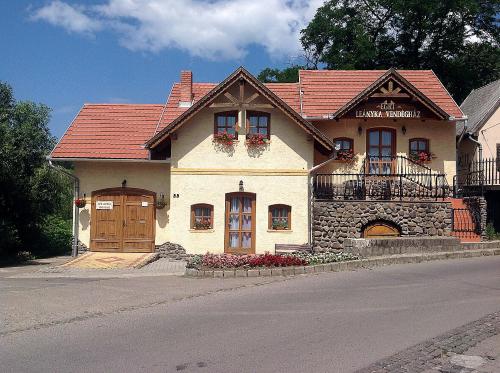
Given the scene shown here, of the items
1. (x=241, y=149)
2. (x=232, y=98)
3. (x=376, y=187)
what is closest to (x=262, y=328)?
(x=241, y=149)

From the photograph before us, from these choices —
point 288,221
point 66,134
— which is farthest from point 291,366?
point 66,134

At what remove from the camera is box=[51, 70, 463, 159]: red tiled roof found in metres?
20.1

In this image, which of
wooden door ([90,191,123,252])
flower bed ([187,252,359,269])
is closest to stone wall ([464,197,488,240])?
flower bed ([187,252,359,269])

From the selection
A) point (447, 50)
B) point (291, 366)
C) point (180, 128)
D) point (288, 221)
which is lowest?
point (291, 366)

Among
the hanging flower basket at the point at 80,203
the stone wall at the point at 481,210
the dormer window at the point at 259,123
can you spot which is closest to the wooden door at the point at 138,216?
the hanging flower basket at the point at 80,203

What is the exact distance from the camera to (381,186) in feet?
66.6

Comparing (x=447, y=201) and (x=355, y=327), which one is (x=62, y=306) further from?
(x=447, y=201)

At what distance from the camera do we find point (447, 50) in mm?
42469

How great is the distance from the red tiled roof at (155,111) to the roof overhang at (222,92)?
156 centimetres

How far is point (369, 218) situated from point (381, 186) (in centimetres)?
163

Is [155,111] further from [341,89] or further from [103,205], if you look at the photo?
[341,89]

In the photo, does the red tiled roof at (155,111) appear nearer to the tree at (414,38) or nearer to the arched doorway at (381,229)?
the arched doorway at (381,229)

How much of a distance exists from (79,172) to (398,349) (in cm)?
1580

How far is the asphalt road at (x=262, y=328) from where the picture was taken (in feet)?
22.3
